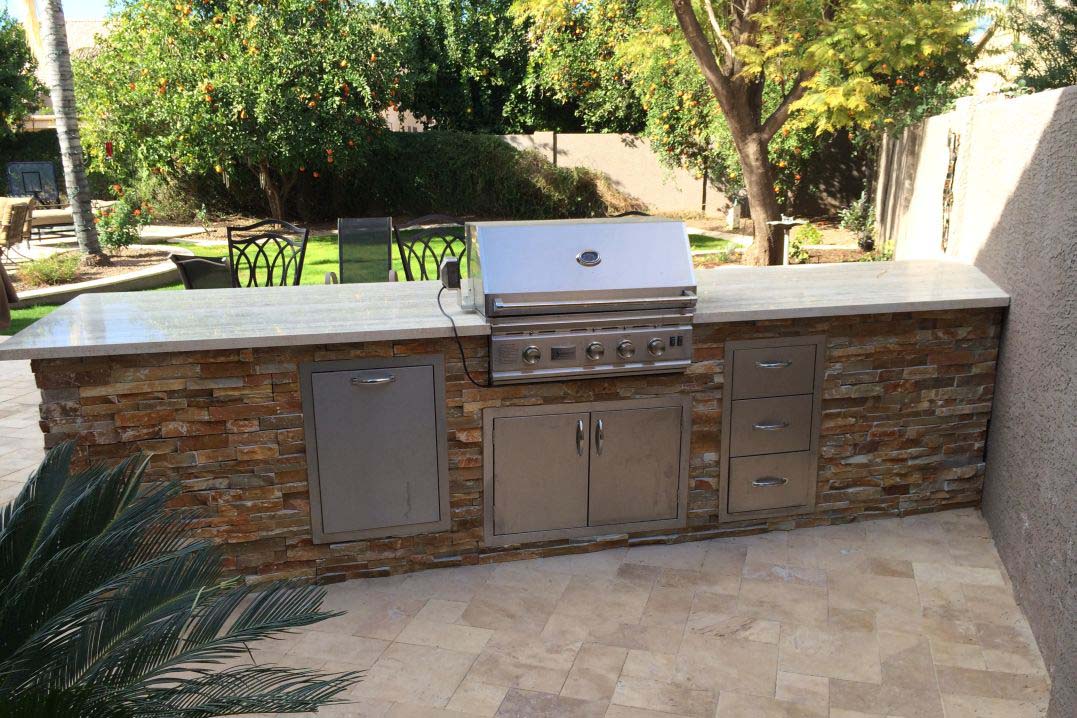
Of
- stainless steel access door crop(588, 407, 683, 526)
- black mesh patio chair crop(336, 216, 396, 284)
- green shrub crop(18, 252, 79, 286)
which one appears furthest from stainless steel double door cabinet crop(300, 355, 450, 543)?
green shrub crop(18, 252, 79, 286)

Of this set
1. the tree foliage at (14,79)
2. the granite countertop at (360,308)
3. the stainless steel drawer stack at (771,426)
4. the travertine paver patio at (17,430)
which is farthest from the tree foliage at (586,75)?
the stainless steel drawer stack at (771,426)

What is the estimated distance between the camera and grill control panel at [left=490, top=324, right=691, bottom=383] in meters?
3.20

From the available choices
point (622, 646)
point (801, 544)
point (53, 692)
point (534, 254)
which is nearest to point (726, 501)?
point (801, 544)

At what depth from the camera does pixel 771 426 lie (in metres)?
3.59

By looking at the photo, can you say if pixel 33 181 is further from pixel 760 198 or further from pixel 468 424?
pixel 468 424

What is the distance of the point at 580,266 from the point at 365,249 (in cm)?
266

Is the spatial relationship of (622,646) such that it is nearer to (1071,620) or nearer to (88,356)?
(1071,620)

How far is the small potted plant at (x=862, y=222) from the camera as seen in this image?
10469mm

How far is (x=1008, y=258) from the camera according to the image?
3.63 m

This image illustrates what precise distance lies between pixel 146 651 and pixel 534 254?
1.95m

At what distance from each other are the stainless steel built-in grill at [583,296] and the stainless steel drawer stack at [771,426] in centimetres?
34

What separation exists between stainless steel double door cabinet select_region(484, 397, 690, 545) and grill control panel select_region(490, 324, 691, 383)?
0.17 meters

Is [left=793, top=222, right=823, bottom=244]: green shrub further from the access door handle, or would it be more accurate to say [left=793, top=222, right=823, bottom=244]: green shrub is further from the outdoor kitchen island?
the access door handle

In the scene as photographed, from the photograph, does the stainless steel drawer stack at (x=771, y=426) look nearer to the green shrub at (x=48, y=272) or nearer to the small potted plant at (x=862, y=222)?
the small potted plant at (x=862, y=222)
